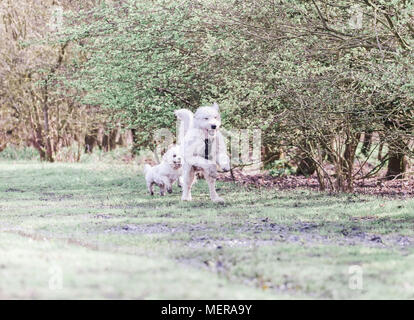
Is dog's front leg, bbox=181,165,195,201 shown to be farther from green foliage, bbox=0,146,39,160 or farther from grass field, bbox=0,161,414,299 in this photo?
green foliage, bbox=0,146,39,160

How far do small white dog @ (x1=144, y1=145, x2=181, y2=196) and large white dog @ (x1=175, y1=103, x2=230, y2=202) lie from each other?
0.83 meters

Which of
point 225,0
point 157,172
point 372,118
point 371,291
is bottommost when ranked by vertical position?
point 371,291

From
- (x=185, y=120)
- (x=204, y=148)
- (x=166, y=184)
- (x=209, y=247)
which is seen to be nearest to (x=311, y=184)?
A: (x=166, y=184)

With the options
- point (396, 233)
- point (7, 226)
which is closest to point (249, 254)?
point (396, 233)

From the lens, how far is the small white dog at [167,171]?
14.2 m

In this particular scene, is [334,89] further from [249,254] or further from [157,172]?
Answer: [249,254]

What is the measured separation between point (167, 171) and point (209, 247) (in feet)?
21.5

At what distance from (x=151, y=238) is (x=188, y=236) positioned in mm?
502

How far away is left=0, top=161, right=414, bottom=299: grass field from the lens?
228 inches

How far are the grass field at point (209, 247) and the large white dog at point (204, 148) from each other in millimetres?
520

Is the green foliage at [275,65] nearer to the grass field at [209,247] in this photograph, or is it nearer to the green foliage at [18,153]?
the grass field at [209,247]

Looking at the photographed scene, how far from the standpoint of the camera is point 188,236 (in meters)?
8.90

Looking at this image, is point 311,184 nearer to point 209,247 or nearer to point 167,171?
point 167,171

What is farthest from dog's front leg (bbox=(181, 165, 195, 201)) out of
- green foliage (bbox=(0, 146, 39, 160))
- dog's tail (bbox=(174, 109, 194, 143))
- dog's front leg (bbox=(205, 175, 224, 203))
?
green foliage (bbox=(0, 146, 39, 160))
